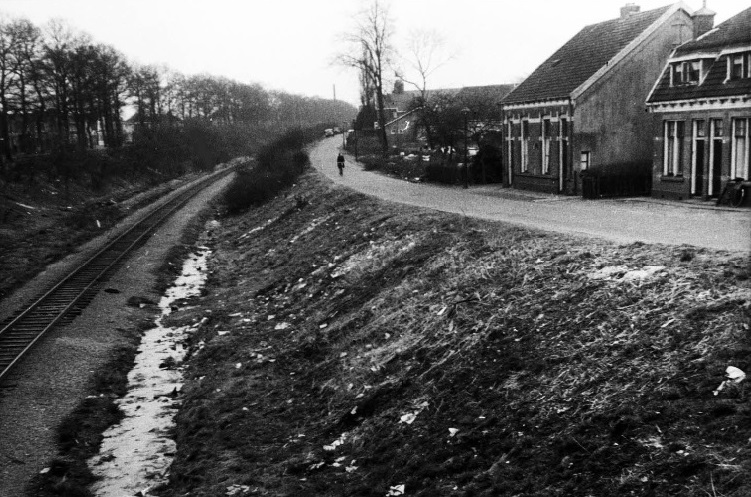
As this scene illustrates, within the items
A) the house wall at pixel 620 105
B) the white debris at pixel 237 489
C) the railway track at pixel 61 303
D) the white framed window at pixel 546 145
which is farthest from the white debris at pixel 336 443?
the white framed window at pixel 546 145

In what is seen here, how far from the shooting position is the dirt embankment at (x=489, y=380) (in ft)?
25.3

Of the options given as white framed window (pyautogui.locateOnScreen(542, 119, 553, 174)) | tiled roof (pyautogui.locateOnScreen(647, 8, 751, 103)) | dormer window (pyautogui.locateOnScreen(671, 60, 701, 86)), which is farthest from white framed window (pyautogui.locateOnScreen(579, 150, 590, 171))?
dormer window (pyautogui.locateOnScreen(671, 60, 701, 86))

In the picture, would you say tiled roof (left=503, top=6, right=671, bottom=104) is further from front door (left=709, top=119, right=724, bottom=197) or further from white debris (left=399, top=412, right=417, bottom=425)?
white debris (left=399, top=412, right=417, bottom=425)

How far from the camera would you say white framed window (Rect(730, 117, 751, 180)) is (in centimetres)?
2223

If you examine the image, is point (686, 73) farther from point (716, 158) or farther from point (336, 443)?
point (336, 443)

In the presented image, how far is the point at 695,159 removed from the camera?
24.4 m

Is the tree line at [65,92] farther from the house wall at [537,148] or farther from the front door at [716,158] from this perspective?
the front door at [716,158]

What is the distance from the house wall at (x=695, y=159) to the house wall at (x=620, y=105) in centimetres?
273

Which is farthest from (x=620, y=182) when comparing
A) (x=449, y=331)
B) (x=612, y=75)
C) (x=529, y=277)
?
(x=449, y=331)

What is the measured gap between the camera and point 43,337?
57.3 feet

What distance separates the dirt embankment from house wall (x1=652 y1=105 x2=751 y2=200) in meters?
10.0

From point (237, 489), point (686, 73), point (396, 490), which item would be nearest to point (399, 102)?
point (686, 73)

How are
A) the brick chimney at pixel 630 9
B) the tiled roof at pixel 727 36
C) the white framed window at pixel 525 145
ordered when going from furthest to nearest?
the white framed window at pixel 525 145
the brick chimney at pixel 630 9
the tiled roof at pixel 727 36

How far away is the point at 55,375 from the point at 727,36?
24.0 meters
